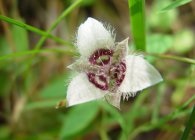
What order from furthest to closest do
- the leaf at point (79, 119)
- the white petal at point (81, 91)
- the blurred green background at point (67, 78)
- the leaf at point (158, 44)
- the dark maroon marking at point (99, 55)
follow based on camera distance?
the blurred green background at point (67, 78)
the leaf at point (79, 119)
the leaf at point (158, 44)
the dark maroon marking at point (99, 55)
the white petal at point (81, 91)

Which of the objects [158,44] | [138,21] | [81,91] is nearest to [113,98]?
[81,91]

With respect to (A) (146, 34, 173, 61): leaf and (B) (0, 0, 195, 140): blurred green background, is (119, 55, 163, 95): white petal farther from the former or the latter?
(B) (0, 0, 195, 140): blurred green background

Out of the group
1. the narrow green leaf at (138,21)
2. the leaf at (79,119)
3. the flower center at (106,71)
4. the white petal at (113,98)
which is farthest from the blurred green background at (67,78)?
the white petal at (113,98)

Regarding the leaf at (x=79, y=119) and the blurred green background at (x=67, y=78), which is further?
the blurred green background at (x=67, y=78)

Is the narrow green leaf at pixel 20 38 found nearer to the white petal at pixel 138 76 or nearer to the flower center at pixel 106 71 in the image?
the flower center at pixel 106 71

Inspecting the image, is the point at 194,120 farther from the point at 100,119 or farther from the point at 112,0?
the point at 112,0

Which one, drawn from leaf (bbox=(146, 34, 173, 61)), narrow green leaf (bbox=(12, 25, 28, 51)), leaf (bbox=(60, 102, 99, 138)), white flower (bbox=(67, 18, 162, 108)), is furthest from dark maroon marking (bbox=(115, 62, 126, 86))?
narrow green leaf (bbox=(12, 25, 28, 51))

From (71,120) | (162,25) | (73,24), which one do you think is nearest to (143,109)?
(71,120)
